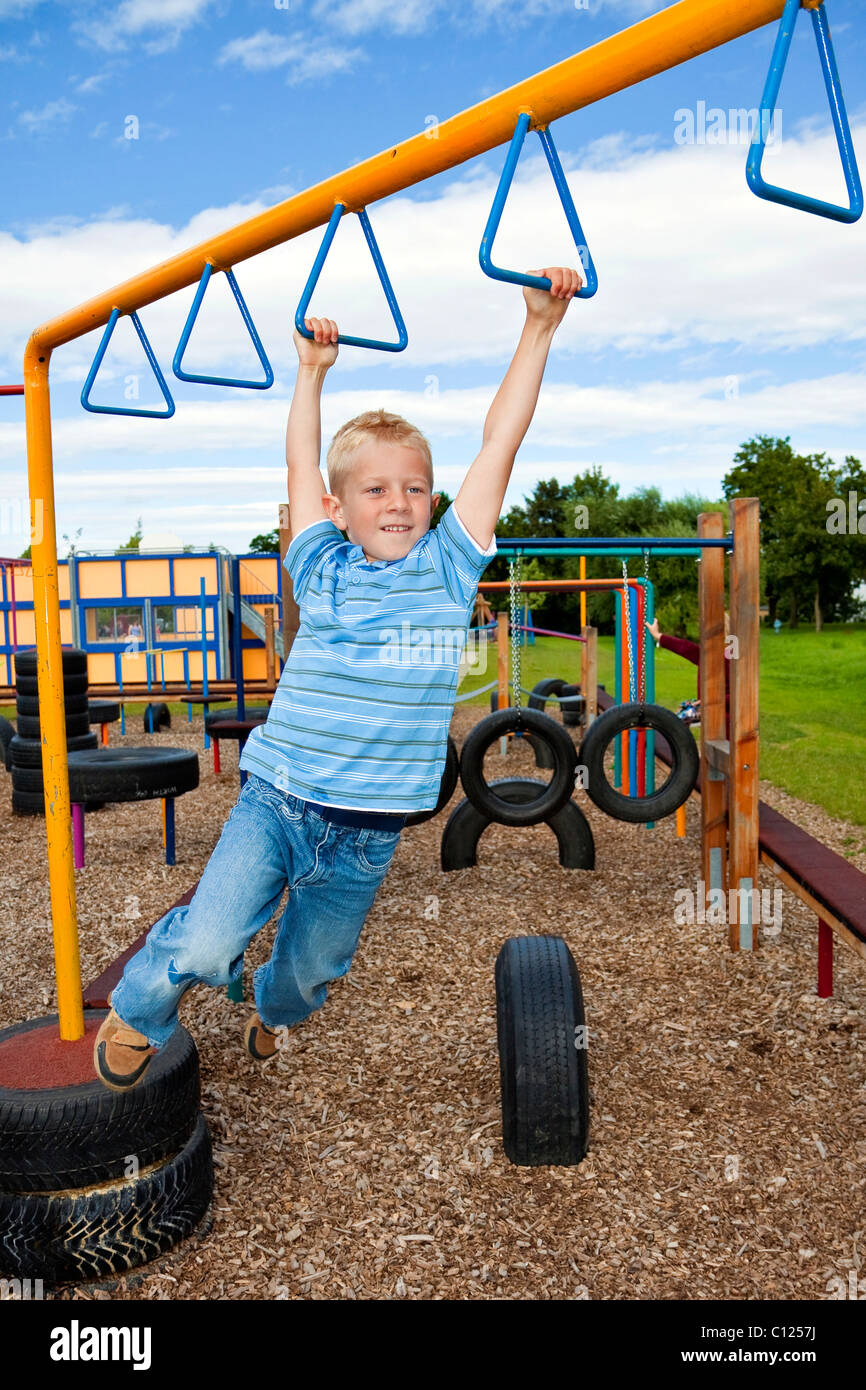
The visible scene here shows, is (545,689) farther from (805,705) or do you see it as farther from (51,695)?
(51,695)

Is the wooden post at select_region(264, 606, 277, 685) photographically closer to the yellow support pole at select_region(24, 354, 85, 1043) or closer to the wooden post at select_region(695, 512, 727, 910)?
the wooden post at select_region(695, 512, 727, 910)

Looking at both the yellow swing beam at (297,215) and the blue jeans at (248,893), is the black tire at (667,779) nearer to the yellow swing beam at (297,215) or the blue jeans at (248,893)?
the blue jeans at (248,893)

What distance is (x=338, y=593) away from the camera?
245 cm

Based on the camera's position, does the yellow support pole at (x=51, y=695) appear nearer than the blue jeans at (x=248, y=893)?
No

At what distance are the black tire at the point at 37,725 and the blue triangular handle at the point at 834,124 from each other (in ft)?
24.5

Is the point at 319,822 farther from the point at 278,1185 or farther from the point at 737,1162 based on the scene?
the point at 737,1162

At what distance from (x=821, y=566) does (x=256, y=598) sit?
23.0 m

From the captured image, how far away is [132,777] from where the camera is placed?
19.8ft

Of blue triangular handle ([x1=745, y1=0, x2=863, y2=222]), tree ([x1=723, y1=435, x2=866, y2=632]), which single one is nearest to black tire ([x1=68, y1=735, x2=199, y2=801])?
blue triangular handle ([x1=745, y1=0, x2=863, y2=222])

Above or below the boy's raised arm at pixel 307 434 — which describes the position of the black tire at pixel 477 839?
below

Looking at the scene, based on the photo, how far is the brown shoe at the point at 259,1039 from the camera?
3412 mm

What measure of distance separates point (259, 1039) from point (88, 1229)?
39.9 inches

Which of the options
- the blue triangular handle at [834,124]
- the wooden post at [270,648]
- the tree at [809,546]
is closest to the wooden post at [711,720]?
the blue triangular handle at [834,124]

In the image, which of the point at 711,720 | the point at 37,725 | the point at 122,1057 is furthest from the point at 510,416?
the point at 37,725
